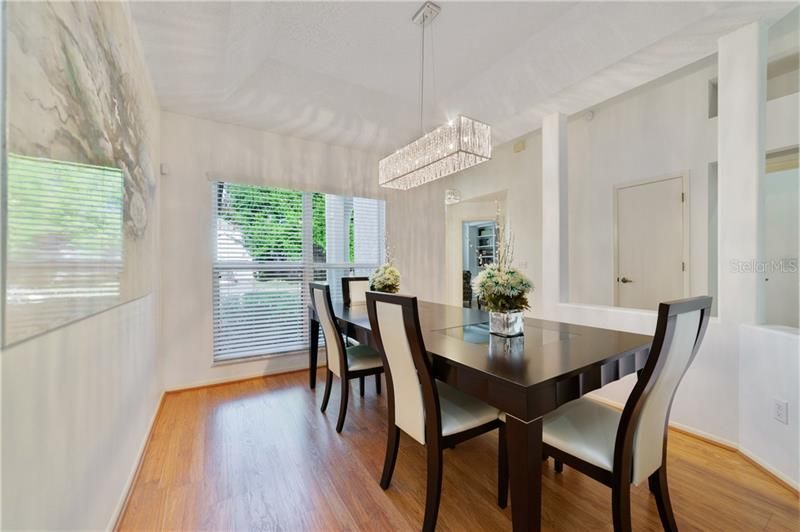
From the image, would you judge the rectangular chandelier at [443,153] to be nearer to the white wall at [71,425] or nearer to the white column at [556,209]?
the white column at [556,209]

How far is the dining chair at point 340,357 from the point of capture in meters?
2.32

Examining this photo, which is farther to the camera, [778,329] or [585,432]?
[778,329]

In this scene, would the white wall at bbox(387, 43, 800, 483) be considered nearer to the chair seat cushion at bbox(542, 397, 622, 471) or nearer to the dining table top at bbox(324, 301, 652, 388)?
the dining table top at bbox(324, 301, 652, 388)

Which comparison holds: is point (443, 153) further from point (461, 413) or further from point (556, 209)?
point (461, 413)

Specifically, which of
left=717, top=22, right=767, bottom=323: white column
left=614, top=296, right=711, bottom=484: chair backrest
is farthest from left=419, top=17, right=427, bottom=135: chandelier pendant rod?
left=614, top=296, right=711, bottom=484: chair backrest

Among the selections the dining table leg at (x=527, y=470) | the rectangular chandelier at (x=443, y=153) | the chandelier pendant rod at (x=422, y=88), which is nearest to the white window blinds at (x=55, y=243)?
the dining table leg at (x=527, y=470)

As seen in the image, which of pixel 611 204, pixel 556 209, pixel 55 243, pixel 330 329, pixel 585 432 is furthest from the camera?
pixel 611 204

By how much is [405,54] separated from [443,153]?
916mm

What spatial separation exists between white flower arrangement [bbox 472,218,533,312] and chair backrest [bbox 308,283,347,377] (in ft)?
3.62

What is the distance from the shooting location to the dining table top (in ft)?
3.94

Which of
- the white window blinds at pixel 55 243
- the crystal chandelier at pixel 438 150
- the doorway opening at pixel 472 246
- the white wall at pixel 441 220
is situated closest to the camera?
the white window blinds at pixel 55 243

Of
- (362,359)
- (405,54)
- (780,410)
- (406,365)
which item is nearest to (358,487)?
(406,365)

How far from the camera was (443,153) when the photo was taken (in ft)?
7.69

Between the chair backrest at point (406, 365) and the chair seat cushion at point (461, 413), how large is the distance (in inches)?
2.9
